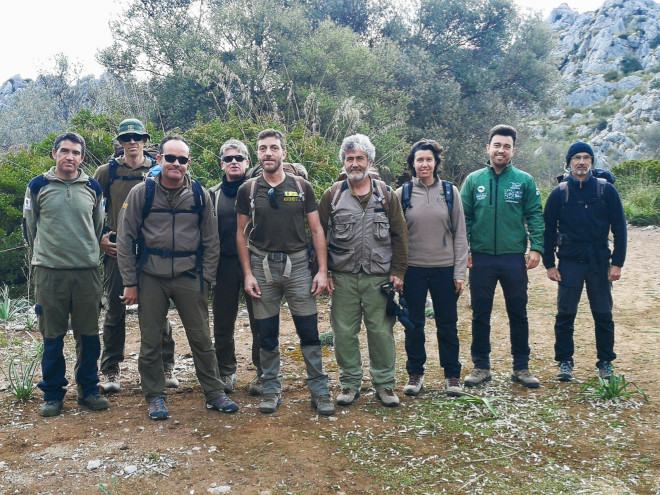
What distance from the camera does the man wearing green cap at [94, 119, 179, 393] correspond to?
4.57 m

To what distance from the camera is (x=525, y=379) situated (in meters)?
4.54

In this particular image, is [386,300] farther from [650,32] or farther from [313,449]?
[650,32]

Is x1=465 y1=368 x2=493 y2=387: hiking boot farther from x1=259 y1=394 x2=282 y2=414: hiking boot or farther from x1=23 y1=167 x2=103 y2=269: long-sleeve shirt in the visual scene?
x1=23 y1=167 x2=103 y2=269: long-sleeve shirt

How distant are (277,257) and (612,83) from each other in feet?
170

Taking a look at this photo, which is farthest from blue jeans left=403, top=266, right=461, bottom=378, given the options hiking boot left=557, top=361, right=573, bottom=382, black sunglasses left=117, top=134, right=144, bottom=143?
black sunglasses left=117, top=134, right=144, bottom=143

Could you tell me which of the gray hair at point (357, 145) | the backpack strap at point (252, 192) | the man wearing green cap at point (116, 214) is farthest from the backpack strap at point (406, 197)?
the man wearing green cap at point (116, 214)

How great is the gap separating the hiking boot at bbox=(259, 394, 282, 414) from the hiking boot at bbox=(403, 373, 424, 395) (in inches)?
41.2

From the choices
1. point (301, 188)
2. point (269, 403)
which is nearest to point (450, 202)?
point (301, 188)

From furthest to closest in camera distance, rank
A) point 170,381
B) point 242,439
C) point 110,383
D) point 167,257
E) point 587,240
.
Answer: point 170,381 < point 110,383 < point 587,240 < point 167,257 < point 242,439

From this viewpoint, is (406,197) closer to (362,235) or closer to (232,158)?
(362,235)

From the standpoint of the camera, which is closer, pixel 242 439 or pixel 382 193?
pixel 242 439

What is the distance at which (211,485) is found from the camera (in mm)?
3021

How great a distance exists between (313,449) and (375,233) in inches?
63.1

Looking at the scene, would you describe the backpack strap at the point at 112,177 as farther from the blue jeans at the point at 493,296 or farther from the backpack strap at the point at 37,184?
the blue jeans at the point at 493,296
